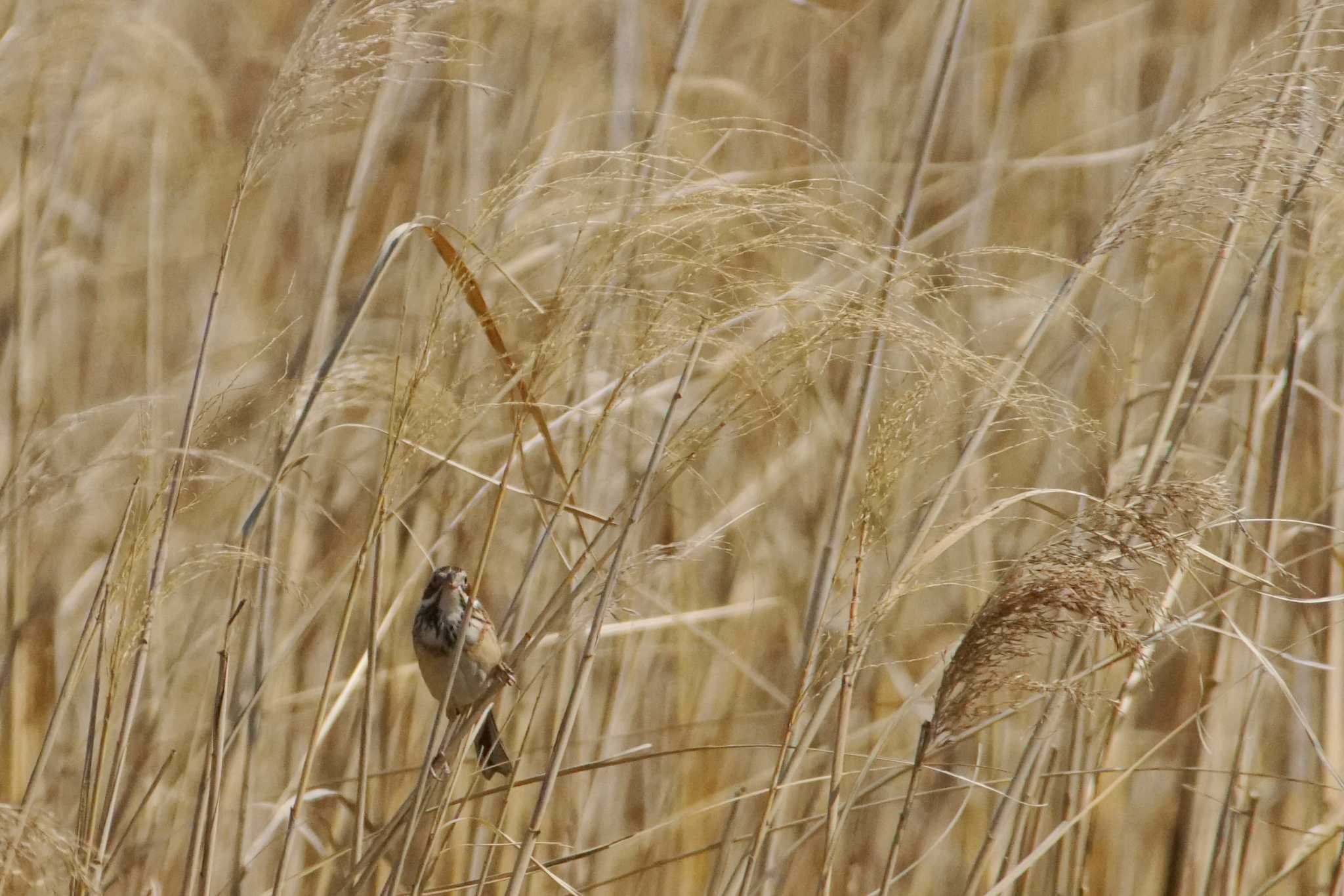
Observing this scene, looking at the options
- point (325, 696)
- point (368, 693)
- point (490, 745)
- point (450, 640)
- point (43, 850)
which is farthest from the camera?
point (450, 640)

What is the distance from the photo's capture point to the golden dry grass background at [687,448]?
1469mm

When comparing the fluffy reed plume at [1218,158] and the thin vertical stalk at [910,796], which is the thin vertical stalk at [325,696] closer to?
the thin vertical stalk at [910,796]

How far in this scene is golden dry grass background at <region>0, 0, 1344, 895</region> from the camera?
4.82 ft

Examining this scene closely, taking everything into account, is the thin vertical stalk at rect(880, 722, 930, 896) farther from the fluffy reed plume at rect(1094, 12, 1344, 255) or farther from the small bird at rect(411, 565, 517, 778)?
the small bird at rect(411, 565, 517, 778)

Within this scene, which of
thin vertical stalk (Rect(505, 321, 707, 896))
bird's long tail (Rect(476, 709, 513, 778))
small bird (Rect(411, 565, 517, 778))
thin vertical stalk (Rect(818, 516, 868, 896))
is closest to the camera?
thin vertical stalk (Rect(505, 321, 707, 896))

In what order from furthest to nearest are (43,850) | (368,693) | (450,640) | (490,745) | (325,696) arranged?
(450,640), (490,745), (368,693), (325,696), (43,850)

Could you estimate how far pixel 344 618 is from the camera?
1.41 m

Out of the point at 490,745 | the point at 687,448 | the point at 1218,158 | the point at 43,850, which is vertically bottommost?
the point at 490,745

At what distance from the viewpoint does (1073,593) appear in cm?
135

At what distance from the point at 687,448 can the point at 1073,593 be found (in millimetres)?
455

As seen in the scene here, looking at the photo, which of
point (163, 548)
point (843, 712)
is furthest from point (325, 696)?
point (843, 712)

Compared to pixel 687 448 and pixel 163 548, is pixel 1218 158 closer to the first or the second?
pixel 687 448

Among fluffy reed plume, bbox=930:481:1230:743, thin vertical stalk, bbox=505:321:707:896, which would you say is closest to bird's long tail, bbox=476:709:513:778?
thin vertical stalk, bbox=505:321:707:896

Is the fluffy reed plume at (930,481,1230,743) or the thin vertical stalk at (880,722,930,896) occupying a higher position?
the fluffy reed plume at (930,481,1230,743)
